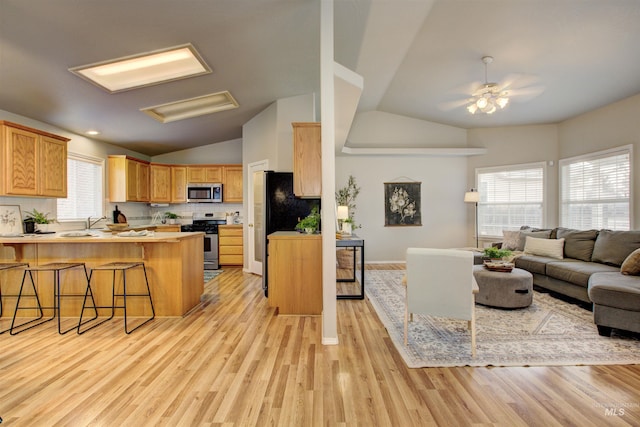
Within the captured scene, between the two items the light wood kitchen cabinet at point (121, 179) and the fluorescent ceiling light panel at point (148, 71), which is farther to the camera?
the light wood kitchen cabinet at point (121, 179)

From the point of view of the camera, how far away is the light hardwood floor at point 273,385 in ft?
6.18

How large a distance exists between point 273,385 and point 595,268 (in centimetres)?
407

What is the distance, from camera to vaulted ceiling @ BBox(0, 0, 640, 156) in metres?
2.79

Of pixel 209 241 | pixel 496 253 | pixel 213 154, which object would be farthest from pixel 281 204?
pixel 213 154

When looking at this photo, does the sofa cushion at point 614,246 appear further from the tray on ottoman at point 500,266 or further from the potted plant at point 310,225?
the potted plant at point 310,225

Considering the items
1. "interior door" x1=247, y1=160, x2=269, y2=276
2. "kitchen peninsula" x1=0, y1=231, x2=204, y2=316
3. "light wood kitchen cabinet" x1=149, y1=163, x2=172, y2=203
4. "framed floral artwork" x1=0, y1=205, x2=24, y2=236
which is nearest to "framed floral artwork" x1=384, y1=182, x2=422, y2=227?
"interior door" x1=247, y1=160, x2=269, y2=276

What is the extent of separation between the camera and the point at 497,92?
14.0 feet

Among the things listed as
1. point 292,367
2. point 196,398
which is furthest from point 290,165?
point 196,398

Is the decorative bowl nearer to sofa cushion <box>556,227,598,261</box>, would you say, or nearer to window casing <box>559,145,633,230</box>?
sofa cushion <box>556,227,598,261</box>

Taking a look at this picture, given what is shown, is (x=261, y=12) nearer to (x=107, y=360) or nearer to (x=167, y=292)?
(x=167, y=292)

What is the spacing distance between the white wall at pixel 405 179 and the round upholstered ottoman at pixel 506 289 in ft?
11.1

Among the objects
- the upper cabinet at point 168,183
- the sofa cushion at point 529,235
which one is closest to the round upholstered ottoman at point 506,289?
the sofa cushion at point 529,235

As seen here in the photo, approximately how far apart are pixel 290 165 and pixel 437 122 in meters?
3.80

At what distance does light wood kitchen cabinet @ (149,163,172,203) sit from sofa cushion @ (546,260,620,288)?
7.13 meters
